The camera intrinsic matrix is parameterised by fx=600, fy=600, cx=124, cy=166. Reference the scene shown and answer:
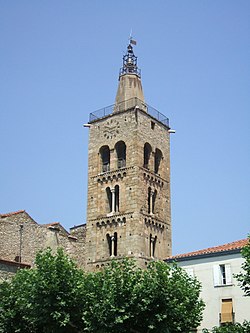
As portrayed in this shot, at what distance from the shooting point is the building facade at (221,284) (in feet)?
95.8

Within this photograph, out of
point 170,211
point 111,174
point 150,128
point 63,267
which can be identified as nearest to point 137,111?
point 150,128

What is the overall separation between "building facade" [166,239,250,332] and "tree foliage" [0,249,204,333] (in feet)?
11.6

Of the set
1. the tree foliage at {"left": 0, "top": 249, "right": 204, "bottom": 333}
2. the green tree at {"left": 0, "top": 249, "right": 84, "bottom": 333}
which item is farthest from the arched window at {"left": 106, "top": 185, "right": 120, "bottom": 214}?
the tree foliage at {"left": 0, "top": 249, "right": 204, "bottom": 333}

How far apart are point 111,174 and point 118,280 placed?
683 inches

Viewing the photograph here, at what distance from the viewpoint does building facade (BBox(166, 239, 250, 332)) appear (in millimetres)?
→ 29188

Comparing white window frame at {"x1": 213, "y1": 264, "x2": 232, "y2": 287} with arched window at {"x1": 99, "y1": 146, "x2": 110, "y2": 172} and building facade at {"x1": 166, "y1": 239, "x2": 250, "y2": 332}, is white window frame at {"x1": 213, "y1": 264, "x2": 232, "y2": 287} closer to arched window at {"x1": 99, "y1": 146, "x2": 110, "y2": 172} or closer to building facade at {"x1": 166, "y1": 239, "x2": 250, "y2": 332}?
building facade at {"x1": 166, "y1": 239, "x2": 250, "y2": 332}

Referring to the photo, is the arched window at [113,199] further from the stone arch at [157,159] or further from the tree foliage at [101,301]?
the tree foliage at [101,301]

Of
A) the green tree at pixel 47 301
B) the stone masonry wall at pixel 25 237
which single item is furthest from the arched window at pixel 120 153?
the green tree at pixel 47 301

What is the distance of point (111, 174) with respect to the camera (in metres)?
42.0

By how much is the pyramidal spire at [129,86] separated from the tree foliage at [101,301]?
18882 millimetres

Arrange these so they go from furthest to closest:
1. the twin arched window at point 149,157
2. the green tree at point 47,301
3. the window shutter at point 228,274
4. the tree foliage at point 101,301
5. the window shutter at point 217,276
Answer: the twin arched window at point 149,157
the window shutter at point 217,276
the window shutter at point 228,274
the green tree at point 47,301
the tree foliage at point 101,301

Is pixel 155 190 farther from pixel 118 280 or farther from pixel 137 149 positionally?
pixel 118 280

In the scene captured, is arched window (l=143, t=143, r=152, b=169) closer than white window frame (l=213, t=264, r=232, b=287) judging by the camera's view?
No

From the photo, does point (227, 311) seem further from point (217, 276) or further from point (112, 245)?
point (112, 245)
